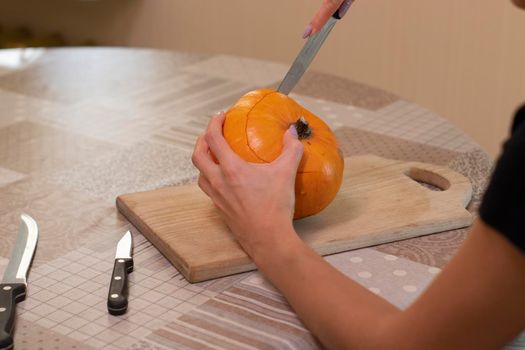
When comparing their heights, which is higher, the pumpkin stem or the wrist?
the pumpkin stem

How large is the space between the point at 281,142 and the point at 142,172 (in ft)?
1.05

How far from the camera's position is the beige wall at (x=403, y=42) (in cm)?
240

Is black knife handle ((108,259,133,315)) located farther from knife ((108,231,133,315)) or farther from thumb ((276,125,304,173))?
thumb ((276,125,304,173))

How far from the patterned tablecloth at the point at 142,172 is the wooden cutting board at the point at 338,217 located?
15 mm

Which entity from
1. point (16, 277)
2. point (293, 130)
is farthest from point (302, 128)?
point (16, 277)

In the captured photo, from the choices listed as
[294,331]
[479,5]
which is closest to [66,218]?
[294,331]

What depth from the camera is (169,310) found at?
0.90m

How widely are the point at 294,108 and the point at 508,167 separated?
1.47 feet

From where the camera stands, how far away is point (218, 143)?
3.37 feet

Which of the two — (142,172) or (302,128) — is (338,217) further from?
(142,172)

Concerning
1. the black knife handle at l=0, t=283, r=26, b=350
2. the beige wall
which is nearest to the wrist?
the black knife handle at l=0, t=283, r=26, b=350

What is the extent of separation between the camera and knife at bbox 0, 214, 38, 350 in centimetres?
84

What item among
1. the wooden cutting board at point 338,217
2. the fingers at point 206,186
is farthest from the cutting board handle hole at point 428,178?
the fingers at point 206,186

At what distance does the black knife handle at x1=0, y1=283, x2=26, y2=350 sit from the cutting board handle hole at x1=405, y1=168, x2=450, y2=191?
0.58 m
